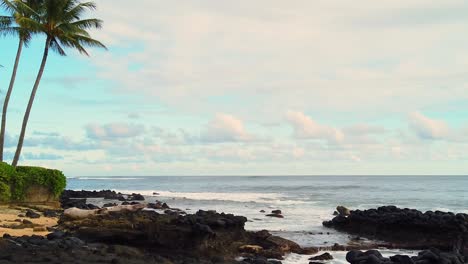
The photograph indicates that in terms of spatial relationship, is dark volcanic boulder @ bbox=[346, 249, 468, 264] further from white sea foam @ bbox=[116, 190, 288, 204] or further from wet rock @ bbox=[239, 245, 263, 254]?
white sea foam @ bbox=[116, 190, 288, 204]

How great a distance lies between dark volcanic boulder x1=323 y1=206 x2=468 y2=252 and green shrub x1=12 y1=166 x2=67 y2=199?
14535 mm

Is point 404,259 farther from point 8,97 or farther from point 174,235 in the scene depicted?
point 8,97

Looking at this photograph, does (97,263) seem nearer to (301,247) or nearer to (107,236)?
(107,236)

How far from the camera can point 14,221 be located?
1764 centimetres

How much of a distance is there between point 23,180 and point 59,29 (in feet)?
31.0

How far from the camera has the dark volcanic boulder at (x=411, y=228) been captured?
63.0 feet

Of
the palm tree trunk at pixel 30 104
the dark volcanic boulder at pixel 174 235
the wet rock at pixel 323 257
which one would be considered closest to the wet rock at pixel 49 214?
the dark volcanic boulder at pixel 174 235

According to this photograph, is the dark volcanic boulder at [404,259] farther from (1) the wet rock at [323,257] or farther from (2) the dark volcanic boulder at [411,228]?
(2) the dark volcanic boulder at [411,228]

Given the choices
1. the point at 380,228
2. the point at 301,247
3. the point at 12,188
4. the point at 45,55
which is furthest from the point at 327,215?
the point at 45,55

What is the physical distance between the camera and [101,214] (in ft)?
58.4

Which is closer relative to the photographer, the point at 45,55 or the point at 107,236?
the point at 107,236

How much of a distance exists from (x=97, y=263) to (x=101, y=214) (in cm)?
835

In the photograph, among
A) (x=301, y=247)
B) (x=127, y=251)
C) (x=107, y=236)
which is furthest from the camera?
(x=301, y=247)

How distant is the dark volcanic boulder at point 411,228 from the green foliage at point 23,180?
1459cm
